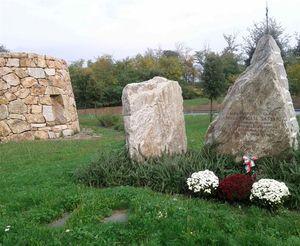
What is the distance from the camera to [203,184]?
6023 millimetres

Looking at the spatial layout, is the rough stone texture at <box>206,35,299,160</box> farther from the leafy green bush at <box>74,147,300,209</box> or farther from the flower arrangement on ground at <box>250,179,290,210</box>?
the flower arrangement on ground at <box>250,179,290,210</box>

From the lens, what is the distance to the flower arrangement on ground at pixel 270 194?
532cm

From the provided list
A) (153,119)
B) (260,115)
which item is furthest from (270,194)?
(153,119)

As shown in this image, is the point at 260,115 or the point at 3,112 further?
the point at 3,112

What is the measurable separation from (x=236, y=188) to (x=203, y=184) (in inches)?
21.1

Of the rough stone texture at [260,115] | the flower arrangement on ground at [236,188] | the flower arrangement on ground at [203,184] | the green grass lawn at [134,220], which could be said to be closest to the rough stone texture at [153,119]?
the rough stone texture at [260,115]

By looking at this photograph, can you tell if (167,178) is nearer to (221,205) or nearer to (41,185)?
(221,205)

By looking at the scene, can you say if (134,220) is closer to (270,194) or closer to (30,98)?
Result: (270,194)

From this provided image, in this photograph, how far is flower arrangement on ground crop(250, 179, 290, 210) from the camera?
5.32 m

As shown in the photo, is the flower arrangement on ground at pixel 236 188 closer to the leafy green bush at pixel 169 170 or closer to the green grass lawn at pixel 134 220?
the green grass lawn at pixel 134 220

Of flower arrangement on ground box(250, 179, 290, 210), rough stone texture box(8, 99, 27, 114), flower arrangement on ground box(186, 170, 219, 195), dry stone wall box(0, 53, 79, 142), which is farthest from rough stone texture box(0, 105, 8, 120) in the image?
flower arrangement on ground box(250, 179, 290, 210)

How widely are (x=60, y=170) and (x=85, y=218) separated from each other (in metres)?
3.86

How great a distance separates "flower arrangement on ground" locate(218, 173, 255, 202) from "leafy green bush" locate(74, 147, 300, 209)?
0.65 m

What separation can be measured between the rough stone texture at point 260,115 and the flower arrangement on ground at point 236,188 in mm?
1216
